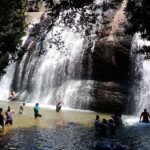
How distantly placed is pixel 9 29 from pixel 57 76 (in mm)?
17791

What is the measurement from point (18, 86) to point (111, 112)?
15057 millimetres

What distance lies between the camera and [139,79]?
46.7 m

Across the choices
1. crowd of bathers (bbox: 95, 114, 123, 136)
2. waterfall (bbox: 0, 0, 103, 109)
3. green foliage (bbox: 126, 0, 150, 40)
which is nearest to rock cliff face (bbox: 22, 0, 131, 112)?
waterfall (bbox: 0, 0, 103, 109)

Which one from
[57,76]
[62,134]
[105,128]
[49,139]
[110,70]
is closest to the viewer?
[49,139]

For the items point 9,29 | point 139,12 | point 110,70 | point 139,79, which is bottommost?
point 139,79

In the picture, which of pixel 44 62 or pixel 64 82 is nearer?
pixel 64 82

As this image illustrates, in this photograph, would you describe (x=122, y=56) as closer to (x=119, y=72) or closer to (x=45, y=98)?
(x=119, y=72)

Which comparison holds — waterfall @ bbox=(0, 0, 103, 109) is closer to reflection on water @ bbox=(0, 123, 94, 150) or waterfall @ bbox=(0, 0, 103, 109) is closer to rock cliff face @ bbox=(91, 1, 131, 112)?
rock cliff face @ bbox=(91, 1, 131, 112)

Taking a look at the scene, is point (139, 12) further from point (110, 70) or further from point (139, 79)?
point (110, 70)

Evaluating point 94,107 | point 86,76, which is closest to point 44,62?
point 86,76

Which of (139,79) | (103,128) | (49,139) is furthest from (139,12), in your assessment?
(139,79)

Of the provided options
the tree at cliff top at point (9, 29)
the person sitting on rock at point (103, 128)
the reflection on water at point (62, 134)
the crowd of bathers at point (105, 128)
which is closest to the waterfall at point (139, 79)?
the reflection on water at point (62, 134)

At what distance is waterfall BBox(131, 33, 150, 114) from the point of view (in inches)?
1788

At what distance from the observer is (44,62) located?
54.0 meters
